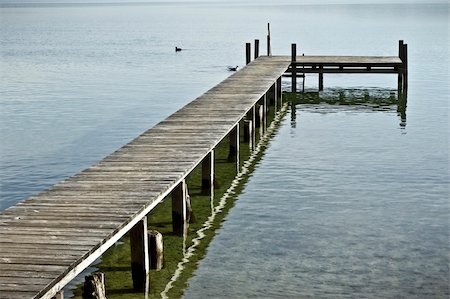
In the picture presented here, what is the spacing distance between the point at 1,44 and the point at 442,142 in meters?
60.3

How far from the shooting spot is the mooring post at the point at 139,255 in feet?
40.4

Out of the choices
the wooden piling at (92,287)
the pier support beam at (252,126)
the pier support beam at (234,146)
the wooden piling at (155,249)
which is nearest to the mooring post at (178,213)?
the wooden piling at (155,249)

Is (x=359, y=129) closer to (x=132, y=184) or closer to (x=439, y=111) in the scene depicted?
(x=439, y=111)

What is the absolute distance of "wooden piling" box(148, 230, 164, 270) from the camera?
13156 millimetres

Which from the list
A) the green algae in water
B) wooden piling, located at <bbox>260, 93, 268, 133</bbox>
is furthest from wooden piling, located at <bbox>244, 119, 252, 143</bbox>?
wooden piling, located at <bbox>260, 93, 268, 133</bbox>

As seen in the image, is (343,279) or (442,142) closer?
(343,279)

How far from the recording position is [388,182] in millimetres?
19562

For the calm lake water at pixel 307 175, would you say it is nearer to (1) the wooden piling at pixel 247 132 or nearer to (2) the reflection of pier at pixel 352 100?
(2) the reflection of pier at pixel 352 100

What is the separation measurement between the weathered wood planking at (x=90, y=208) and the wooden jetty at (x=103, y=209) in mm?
10

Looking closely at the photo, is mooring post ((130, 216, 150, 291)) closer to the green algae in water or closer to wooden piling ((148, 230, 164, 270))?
the green algae in water

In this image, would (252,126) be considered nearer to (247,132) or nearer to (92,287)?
(247,132)

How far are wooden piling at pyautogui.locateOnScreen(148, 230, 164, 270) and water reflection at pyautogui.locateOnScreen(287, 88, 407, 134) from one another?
15.7 meters

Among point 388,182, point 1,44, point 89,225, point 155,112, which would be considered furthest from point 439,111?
point 1,44

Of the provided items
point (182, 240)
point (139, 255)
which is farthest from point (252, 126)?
point (139, 255)
